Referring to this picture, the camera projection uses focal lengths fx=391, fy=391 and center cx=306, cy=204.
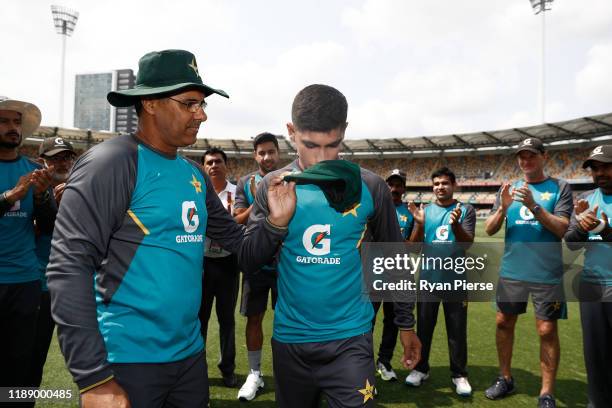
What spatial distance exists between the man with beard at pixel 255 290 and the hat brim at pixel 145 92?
6.93ft

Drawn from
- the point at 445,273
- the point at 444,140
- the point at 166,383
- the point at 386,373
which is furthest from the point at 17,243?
the point at 444,140

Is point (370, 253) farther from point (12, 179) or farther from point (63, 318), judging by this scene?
point (12, 179)

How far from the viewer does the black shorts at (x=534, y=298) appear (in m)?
4.00

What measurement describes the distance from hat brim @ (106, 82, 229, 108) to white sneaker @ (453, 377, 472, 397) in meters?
3.88

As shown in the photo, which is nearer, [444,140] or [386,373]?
[386,373]

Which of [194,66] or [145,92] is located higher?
[194,66]

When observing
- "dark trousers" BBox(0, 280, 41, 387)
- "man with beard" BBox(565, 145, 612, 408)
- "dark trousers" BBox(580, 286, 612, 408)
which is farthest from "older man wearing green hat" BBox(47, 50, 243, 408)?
"dark trousers" BBox(580, 286, 612, 408)

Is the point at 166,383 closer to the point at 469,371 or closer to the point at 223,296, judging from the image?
the point at 223,296

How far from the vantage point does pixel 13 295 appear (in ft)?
10.3

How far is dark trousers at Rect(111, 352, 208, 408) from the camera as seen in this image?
1.68m

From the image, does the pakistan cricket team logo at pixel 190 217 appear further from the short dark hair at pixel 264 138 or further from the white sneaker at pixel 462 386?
the white sneaker at pixel 462 386

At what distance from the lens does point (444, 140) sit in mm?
41312

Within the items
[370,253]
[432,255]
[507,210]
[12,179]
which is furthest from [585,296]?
[12,179]

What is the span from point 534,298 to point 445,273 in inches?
36.1
